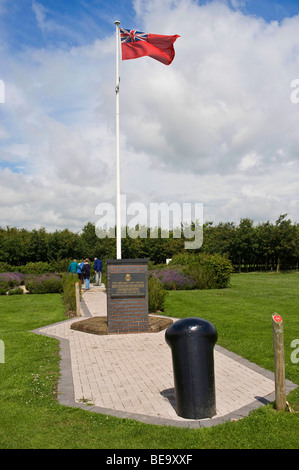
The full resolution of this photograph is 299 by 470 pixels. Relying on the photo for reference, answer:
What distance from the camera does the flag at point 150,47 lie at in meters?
10.9

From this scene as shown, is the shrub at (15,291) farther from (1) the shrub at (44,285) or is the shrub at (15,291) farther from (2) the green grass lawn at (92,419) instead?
(2) the green grass lawn at (92,419)

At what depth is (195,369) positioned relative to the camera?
4.62 m

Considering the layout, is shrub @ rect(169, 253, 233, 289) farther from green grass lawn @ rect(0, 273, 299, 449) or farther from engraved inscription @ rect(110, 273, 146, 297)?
engraved inscription @ rect(110, 273, 146, 297)

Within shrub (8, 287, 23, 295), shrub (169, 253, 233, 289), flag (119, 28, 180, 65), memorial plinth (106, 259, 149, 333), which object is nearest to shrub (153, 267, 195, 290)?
shrub (169, 253, 233, 289)

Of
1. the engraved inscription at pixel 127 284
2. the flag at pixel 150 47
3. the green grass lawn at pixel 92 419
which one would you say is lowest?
the green grass lawn at pixel 92 419

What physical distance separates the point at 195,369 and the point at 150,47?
926 centimetres

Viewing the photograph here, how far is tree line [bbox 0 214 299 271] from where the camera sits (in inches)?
1731

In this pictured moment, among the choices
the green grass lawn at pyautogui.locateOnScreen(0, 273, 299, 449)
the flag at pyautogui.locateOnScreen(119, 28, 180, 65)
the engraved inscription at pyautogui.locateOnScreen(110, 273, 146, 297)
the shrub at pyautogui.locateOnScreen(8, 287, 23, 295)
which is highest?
the flag at pyautogui.locateOnScreen(119, 28, 180, 65)

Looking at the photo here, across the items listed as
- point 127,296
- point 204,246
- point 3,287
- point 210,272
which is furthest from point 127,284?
point 204,246

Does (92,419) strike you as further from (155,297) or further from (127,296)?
(155,297)

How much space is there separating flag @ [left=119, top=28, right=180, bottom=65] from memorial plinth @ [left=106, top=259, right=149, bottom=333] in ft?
18.8

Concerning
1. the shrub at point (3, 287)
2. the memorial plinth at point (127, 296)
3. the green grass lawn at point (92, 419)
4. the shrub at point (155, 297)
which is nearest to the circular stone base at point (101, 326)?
the memorial plinth at point (127, 296)

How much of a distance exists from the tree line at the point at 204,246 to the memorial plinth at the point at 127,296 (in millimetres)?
32638
